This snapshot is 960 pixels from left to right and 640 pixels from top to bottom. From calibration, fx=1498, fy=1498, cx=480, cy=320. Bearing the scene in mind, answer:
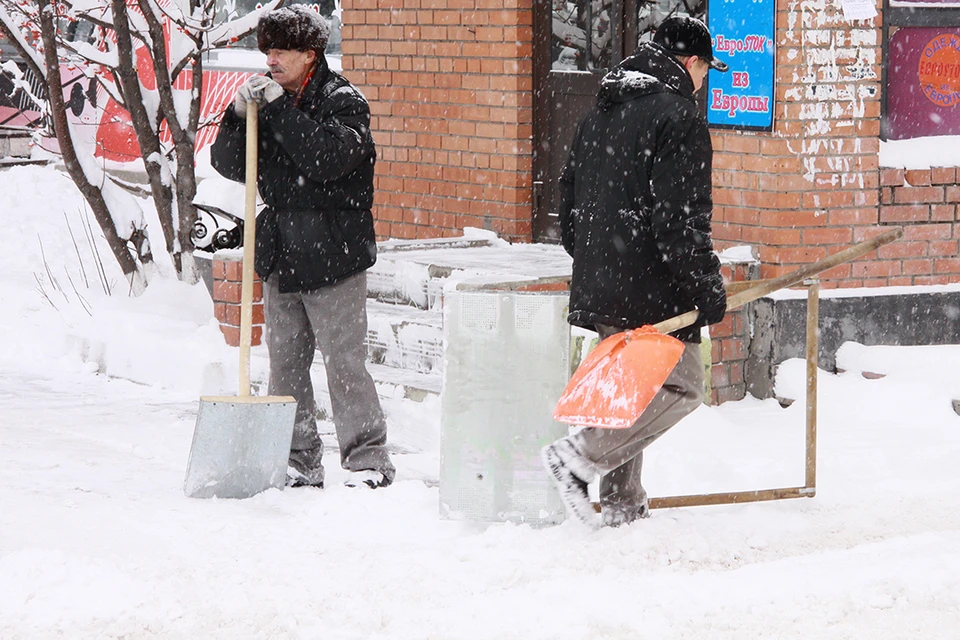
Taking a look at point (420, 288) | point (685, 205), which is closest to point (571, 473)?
point (685, 205)

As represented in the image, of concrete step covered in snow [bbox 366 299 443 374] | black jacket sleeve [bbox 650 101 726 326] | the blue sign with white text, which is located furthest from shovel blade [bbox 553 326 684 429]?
the blue sign with white text

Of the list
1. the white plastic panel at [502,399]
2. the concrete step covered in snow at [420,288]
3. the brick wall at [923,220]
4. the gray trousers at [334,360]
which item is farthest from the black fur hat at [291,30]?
the brick wall at [923,220]

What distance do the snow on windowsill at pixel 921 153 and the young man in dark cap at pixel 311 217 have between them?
3.12 metres

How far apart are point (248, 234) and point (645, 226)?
64.5 inches

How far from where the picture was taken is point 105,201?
33.4 ft

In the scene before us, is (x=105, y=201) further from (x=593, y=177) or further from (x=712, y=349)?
(x=593, y=177)

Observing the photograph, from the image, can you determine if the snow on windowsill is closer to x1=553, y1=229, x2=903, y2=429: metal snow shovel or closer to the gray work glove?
x1=553, y1=229, x2=903, y2=429: metal snow shovel

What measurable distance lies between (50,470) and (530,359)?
2.40 m

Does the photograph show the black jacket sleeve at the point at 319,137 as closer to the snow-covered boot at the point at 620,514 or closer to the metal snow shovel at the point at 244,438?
the metal snow shovel at the point at 244,438

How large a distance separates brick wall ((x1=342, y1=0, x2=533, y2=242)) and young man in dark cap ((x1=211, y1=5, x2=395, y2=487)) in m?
3.44

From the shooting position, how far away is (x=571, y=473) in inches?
204

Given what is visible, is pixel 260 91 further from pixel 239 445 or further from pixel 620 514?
pixel 620 514

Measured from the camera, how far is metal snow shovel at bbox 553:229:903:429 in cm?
501

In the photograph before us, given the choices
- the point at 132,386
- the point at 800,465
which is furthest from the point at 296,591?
the point at 132,386
